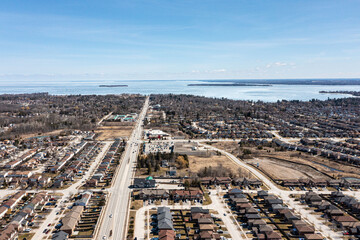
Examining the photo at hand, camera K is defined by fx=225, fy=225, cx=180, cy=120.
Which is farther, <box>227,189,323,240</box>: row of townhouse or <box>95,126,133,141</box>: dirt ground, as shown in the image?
<box>95,126,133,141</box>: dirt ground

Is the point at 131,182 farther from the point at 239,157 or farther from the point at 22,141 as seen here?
the point at 22,141

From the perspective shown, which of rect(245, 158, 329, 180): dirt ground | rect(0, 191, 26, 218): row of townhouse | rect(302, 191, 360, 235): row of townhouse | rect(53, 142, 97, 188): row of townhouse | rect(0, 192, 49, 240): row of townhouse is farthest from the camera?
rect(245, 158, 329, 180): dirt ground

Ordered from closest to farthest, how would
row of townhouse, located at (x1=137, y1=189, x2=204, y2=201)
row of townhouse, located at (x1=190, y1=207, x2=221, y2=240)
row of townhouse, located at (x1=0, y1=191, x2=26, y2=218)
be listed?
row of townhouse, located at (x1=190, y1=207, x2=221, y2=240) → row of townhouse, located at (x1=0, y1=191, x2=26, y2=218) → row of townhouse, located at (x1=137, y1=189, x2=204, y2=201)

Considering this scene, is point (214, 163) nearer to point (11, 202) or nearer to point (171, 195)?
point (171, 195)

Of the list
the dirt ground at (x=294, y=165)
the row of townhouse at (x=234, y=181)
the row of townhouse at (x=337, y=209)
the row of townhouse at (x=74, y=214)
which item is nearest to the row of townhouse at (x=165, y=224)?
the row of townhouse at (x=74, y=214)

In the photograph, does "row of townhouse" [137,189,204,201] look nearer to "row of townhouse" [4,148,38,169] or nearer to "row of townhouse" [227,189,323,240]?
"row of townhouse" [227,189,323,240]

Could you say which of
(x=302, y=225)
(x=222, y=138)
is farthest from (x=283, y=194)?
(x=222, y=138)

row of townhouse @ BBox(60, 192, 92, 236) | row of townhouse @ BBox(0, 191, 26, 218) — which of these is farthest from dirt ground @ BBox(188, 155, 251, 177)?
row of townhouse @ BBox(0, 191, 26, 218)
